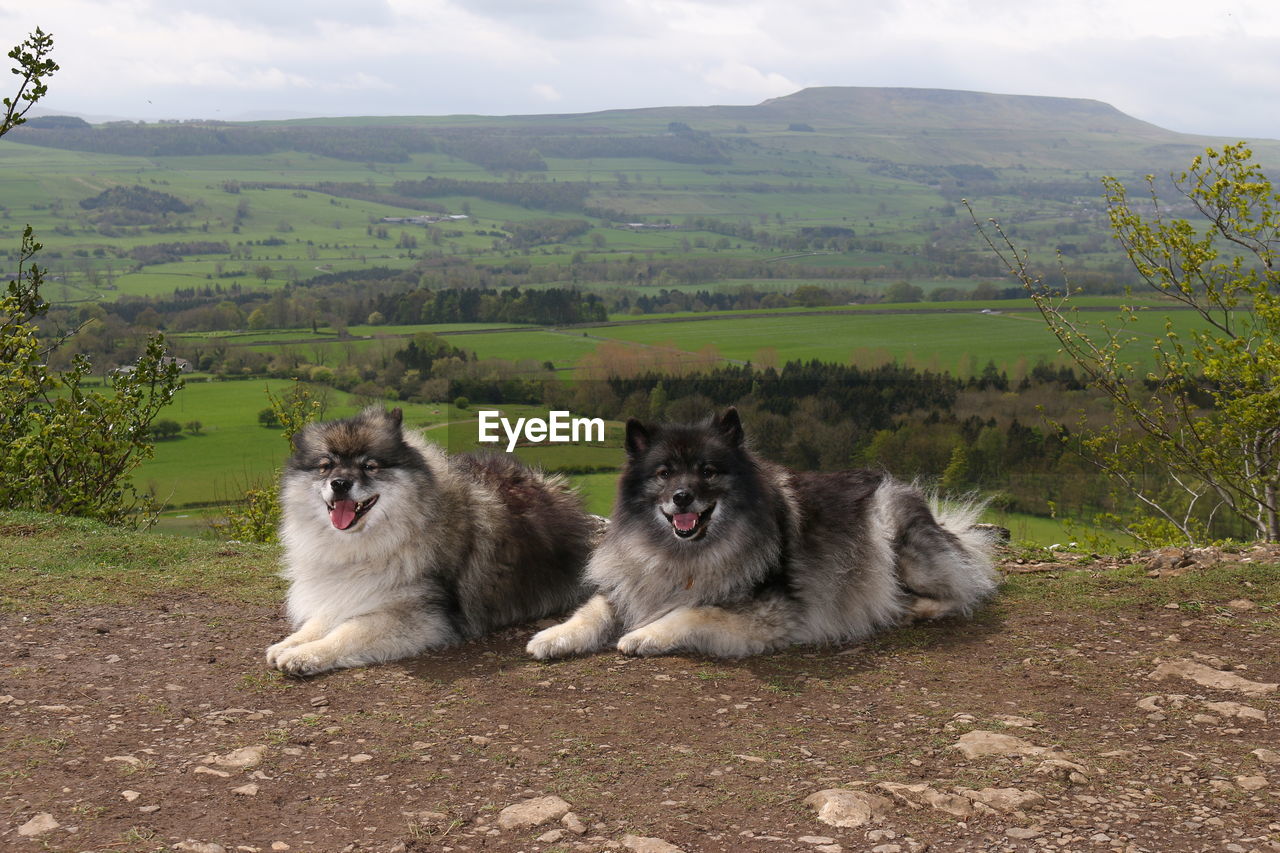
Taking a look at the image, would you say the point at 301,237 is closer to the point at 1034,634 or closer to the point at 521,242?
the point at 521,242

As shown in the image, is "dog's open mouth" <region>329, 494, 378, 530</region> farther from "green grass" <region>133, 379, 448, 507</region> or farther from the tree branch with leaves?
"green grass" <region>133, 379, 448, 507</region>

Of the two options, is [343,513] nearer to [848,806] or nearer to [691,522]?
[691,522]

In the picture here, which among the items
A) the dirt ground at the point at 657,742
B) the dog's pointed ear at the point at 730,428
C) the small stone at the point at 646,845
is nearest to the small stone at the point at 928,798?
the dirt ground at the point at 657,742

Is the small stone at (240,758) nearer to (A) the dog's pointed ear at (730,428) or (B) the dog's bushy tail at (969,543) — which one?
(A) the dog's pointed ear at (730,428)

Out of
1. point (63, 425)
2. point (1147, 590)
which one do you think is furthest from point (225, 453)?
point (1147, 590)

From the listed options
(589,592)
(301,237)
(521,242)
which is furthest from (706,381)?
(301,237)
